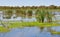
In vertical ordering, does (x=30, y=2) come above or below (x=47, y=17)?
above

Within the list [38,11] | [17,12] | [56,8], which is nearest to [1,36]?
[17,12]

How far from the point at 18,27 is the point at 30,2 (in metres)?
0.73

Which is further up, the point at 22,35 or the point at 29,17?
the point at 29,17

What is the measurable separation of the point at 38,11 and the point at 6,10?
796 mm

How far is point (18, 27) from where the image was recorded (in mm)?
5332

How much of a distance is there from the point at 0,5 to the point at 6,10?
0.28 meters

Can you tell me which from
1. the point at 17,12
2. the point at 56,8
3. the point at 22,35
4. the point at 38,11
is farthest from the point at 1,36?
the point at 56,8

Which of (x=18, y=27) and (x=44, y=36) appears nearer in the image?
(x=44, y=36)

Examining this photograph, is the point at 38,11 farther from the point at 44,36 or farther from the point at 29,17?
the point at 44,36

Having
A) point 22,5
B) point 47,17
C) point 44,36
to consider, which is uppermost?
point 22,5

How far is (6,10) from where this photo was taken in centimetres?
524

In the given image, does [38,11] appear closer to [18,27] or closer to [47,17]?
[47,17]

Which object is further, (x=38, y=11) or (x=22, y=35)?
(x=38, y=11)

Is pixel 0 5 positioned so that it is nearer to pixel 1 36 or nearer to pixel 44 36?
pixel 1 36
